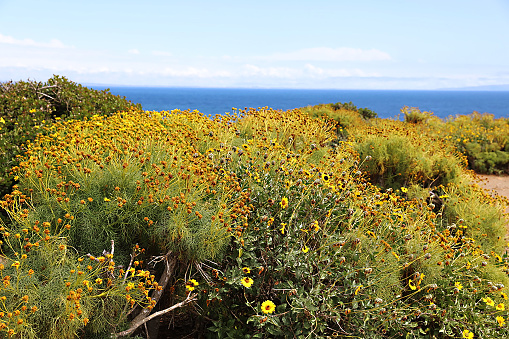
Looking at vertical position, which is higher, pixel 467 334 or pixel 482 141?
pixel 482 141

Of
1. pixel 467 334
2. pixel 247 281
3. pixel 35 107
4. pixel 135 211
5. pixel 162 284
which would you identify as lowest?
Result: pixel 467 334

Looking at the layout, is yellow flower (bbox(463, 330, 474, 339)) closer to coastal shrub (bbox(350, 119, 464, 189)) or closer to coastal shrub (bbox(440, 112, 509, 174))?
coastal shrub (bbox(350, 119, 464, 189))

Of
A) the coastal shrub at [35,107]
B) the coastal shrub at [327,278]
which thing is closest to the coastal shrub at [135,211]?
the coastal shrub at [327,278]

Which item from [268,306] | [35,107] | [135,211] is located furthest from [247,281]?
[35,107]

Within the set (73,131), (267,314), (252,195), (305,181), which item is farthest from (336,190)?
(73,131)

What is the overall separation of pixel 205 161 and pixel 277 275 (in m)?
1.31

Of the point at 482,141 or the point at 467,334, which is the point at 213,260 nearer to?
the point at 467,334

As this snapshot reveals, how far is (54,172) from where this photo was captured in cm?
333

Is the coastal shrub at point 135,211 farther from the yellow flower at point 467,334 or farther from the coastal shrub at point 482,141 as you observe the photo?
the coastal shrub at point 482,141

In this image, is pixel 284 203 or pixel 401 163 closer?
pixel 284 203

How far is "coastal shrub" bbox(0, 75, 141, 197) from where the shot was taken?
4.96 meters

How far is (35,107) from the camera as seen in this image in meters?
6.33

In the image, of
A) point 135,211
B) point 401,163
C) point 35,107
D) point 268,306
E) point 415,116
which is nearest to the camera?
point 268,306

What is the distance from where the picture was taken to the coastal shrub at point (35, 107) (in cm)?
496
